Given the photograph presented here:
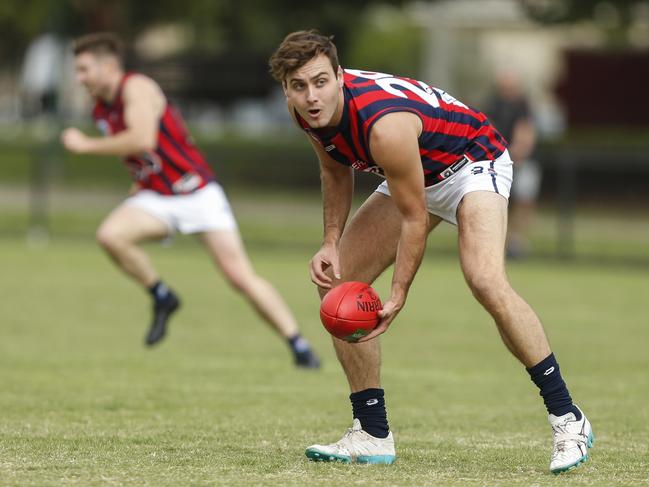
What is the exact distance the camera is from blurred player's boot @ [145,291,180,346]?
9.80 meters

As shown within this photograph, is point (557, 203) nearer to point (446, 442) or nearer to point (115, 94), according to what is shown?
point (115, 94)

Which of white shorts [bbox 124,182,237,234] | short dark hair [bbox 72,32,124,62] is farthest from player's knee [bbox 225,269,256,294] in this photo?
short dark hair [bbox 72,32,124,62]

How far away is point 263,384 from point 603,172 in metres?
10.7

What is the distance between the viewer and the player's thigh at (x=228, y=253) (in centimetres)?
946

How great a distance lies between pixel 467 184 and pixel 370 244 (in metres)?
0.54

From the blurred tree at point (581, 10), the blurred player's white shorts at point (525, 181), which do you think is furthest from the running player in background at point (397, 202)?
the blurred tree at point (581, 10)

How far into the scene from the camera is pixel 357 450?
20.4 ft

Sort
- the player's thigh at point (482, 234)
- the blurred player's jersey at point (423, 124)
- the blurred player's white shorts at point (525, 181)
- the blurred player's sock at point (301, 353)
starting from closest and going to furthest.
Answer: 1. the blurred player's jersey at point (423, 124)
2. the player's thigh at point (482, 234)
3. the blurred player's sock at point (301, 353)
4. the blurred player's white shorts at point (525, 181)

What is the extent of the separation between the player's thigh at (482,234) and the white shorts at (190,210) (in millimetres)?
3719

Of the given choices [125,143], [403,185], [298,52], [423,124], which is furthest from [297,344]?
[298,52]

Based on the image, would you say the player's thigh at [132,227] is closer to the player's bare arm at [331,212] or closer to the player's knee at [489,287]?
the player's bare arm at [331,212]

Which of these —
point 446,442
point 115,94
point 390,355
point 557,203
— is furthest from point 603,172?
point 446,442

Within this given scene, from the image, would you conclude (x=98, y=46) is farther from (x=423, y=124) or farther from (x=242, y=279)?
(x=423, y=124)

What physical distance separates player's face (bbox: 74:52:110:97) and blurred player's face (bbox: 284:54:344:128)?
4.03 meters
